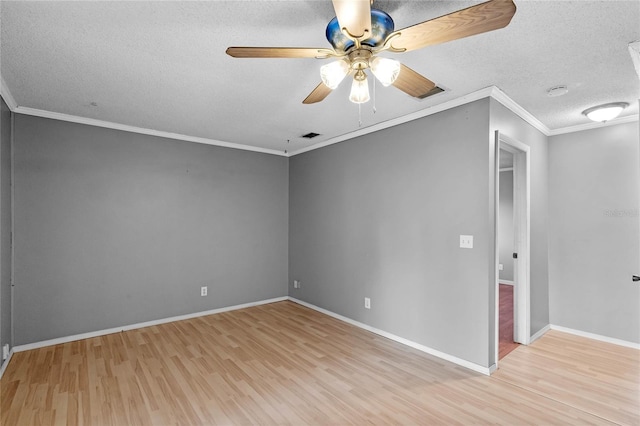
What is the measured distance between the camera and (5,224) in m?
2.87

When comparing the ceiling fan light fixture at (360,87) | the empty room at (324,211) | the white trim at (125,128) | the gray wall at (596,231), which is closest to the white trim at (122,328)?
the empty room at (324,211)

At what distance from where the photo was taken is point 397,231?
11.5 ft

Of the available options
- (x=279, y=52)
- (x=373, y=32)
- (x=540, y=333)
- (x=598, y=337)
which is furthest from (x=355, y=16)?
(x=598, y=337)

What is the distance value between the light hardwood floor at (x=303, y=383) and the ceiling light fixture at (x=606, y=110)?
234 centimetres

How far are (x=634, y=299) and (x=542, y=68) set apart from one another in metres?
2.75

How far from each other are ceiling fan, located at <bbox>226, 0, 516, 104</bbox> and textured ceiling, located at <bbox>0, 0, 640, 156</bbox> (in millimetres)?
261

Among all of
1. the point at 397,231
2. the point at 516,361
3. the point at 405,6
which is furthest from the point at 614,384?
the point at 405,6

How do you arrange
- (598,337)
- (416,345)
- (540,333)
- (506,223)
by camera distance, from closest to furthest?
(416,345) → (598,337) → (540,333) → (506,223)

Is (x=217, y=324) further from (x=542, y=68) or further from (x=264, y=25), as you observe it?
(x=542, y=68)

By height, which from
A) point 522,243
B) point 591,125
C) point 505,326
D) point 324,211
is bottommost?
point 505,326

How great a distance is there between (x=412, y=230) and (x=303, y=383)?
1847 millimetres

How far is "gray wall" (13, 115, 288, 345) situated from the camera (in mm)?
3254

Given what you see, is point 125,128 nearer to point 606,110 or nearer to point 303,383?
point 303,383

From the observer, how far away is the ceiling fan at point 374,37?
124 cm
